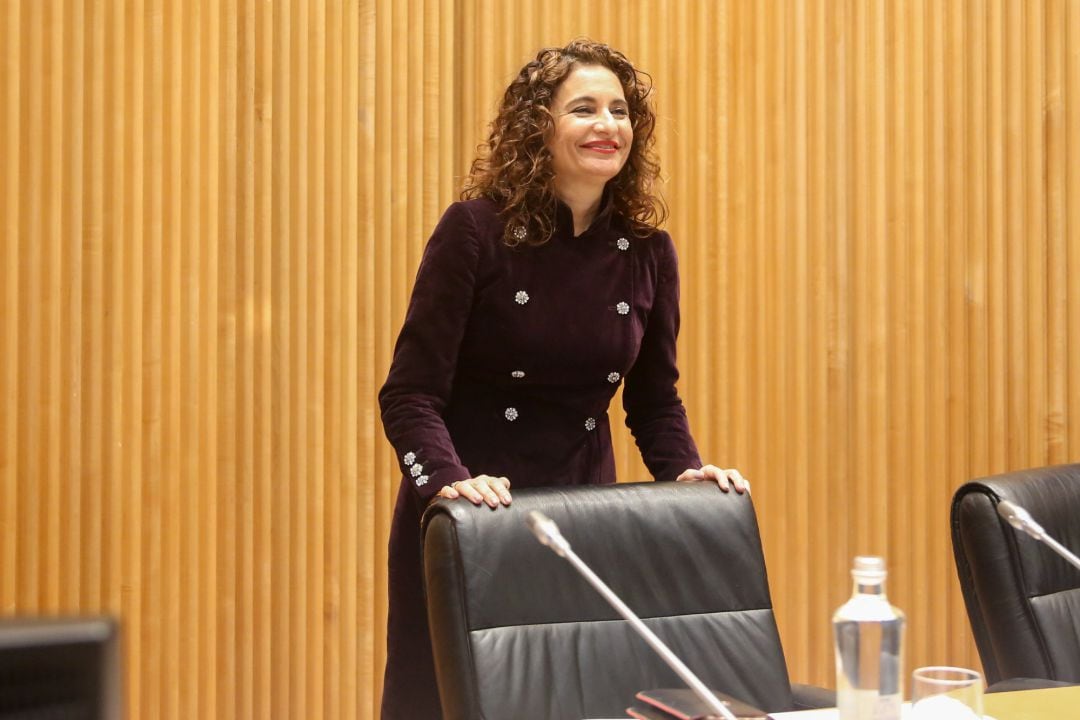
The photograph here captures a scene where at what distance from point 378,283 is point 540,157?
4.16 ft

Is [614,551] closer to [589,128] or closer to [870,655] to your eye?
[870,655]

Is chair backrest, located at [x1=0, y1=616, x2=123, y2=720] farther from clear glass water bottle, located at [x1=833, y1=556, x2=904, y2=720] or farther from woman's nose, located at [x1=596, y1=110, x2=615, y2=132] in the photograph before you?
woman's nose, located at [x1=596, y1=110, x2=615, y2=132]

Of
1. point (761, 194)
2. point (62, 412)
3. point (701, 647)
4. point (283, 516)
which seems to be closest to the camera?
point (701, 647)

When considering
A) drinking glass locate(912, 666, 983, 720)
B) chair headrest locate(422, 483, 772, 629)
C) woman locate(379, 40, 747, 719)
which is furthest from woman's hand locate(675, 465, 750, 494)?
drinking glass locate(912, 666, 983, 720)

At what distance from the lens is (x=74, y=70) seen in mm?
3117

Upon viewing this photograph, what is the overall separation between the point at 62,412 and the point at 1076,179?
9.57 feet

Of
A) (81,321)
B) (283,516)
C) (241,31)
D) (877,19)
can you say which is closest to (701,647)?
(283,516)

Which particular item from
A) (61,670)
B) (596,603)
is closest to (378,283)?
(596,603)

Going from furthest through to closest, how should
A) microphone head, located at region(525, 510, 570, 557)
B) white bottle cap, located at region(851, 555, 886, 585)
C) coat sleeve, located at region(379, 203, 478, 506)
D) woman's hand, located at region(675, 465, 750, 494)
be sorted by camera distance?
coat sleeve, located at region(379, 203, 478, 506) < woman's hand, located at region(675, 465, 750, 494) < microphone head, located at region(525, 510, 570, 557) < white bottle cap, located at region(851, 555, 886, 585)

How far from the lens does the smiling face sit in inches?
86.6

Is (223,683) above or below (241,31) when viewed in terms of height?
below

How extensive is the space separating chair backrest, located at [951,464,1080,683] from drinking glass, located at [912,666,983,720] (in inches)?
31.5

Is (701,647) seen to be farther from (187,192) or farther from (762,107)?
(762,107)

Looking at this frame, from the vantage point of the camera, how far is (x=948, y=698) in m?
1.20
